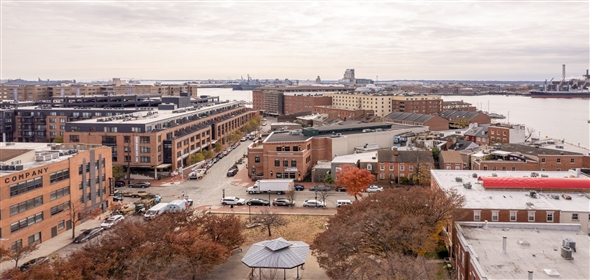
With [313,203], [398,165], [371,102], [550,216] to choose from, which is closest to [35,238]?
[313,203]

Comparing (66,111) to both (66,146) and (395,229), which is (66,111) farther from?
(395,229)

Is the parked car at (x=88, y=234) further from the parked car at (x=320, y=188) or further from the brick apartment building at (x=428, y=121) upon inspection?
the brick apartment building at (x=428, y=121)

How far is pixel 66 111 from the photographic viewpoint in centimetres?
5256

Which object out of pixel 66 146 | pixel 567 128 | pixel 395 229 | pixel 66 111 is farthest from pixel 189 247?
pixel 567 128

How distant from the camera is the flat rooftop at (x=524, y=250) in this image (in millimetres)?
12641

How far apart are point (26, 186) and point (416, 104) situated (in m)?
63.6

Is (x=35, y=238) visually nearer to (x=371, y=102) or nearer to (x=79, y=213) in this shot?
(x=79, y=213)

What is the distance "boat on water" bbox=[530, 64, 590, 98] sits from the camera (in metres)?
162

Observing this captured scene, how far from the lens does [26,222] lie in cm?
2077

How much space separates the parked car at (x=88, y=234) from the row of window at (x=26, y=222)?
195cm

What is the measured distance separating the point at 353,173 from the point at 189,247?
13496 mm

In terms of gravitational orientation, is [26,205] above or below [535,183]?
below

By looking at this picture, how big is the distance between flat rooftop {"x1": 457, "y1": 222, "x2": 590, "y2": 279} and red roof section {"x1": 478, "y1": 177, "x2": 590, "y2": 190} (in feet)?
13.6

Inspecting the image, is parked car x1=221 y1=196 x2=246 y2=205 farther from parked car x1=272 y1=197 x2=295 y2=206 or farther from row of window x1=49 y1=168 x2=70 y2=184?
row of window x1=49 y1=168 x2=70 y2=184
